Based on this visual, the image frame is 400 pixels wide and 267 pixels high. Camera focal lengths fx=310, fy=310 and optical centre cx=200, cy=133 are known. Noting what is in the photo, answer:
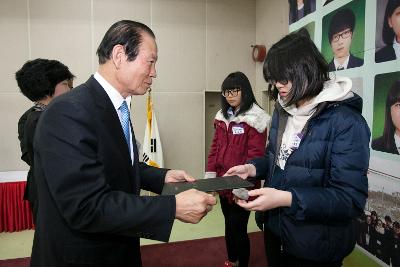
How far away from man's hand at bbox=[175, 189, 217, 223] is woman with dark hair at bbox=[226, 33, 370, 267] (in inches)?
8.6

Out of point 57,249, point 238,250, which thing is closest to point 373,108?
point 238,250

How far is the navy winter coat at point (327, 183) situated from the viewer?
117 cm

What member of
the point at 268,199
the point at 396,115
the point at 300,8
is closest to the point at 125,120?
the point at 268,199

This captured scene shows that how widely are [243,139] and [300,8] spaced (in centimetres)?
169

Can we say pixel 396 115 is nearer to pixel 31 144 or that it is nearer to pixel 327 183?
pixel 327 183

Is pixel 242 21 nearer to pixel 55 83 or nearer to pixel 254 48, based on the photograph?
pixel 254 48

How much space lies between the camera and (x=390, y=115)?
2.04m

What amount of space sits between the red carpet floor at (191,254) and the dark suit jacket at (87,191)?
1737 mm

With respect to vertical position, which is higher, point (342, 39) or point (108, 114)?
point (342, 39)

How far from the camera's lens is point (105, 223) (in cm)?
95

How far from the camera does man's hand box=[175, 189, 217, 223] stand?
1.04 metres

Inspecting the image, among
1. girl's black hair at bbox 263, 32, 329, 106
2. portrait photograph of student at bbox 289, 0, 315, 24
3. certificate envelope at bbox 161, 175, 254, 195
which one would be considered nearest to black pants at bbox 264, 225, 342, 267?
certificate envelope at bbox 161, 175, 254, 195

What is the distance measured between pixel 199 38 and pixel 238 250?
3.20 m

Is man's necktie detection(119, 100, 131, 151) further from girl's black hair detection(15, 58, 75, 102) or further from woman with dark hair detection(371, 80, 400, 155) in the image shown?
woman with dark hair detection(371, 80, 400, 155)
